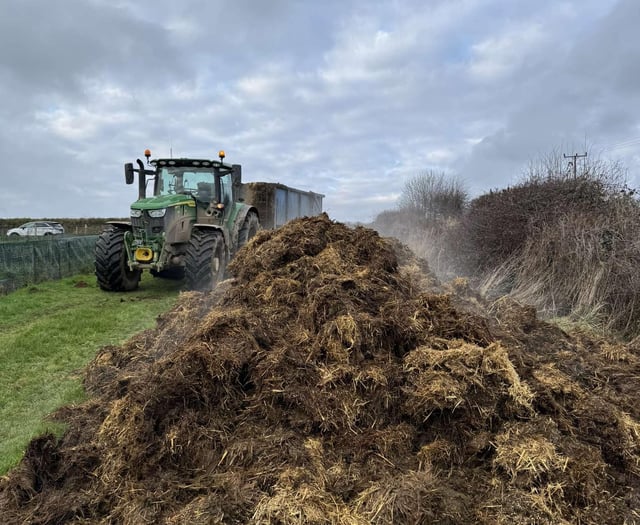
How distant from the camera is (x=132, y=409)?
3092 mm

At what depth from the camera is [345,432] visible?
2.90m

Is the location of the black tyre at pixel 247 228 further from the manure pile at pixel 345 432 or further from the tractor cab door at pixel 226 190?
the manure pile at pixel 345 432

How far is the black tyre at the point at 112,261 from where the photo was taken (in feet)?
30.5

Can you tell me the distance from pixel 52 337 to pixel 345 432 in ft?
16.9

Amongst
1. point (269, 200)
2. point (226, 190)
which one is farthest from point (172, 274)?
point (269, 200)

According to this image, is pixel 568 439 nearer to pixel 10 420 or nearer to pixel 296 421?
pixel 296 421

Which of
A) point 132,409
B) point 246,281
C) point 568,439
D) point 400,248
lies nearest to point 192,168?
point 400,248

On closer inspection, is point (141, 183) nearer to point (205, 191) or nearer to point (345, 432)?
point (205, 191)

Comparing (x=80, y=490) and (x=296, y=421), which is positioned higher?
(x=296, y=421)

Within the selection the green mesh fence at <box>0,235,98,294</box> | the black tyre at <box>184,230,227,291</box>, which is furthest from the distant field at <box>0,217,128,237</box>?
the black tyre at <box>184,230,227,291</box>

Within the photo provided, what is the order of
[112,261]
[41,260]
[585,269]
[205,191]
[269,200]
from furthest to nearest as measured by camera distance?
[269,200] < [41,260] < [205,191] < [112,261] < [585,269]

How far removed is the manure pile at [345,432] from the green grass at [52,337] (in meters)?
0.45

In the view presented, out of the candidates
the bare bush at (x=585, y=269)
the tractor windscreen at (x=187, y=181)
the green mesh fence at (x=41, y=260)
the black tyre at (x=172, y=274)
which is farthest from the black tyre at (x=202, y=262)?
the bare bush at (x=585, y=269)

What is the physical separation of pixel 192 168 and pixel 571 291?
24.9ft
